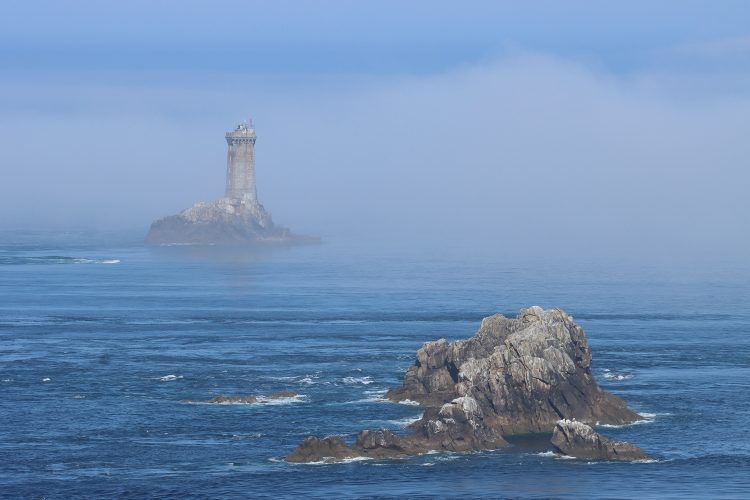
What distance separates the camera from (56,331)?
6599 inches

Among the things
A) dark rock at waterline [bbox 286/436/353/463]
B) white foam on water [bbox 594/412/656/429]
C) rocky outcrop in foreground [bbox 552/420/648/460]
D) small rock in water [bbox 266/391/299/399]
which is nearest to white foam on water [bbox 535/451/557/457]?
rocky outcrop in foreground [bbox 552/420/648/460]

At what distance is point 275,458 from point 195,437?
8843mm

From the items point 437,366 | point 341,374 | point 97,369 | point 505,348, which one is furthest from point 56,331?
point 505,348

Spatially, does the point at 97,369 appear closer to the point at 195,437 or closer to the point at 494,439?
the point at 195,437

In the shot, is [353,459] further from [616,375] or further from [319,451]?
[616,375]

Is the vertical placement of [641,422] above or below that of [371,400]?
below

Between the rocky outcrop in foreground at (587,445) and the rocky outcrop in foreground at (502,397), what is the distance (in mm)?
4433

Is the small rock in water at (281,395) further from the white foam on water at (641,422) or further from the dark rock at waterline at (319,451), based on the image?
the white foam on water at (641,422)

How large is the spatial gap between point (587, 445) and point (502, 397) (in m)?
10.7

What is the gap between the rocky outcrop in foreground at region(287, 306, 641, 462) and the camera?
3885 inches

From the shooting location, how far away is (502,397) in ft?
353

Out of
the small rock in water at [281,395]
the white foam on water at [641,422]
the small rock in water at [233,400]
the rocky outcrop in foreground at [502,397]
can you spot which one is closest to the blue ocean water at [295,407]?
the white foam on water at [641,422]

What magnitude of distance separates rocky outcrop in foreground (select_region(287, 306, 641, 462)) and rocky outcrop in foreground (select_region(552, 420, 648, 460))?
14.5 ft

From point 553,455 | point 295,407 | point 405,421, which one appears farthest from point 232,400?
point 553,455
